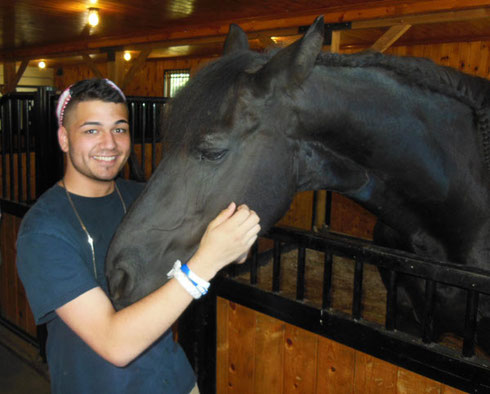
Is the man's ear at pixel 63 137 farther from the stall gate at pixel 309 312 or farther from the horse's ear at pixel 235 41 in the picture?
the stall gate at pixel 309 312

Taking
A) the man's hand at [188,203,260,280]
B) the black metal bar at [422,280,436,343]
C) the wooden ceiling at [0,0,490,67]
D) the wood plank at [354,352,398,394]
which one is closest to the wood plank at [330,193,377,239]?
the wooden ceiling at [0,0,490,67]

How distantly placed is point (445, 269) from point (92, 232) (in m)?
1.12

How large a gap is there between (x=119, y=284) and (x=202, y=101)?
0.55 m

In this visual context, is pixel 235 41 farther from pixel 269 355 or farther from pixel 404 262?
pixel 269 355

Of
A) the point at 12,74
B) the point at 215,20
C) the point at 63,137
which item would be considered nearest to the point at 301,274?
the point at 63,137

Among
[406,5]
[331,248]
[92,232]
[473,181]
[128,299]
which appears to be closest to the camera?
[128,299]

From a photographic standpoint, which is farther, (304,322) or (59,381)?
(304,322)

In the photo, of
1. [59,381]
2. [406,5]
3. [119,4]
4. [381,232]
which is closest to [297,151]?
[381,232]

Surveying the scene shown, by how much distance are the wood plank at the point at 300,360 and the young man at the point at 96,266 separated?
0.50 meters

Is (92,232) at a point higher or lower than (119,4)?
lower

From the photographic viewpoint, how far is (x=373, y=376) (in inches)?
63.1

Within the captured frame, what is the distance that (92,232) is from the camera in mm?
1417

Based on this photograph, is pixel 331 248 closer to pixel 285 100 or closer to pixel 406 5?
pixel 285 100

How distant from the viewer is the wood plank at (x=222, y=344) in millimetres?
2146
